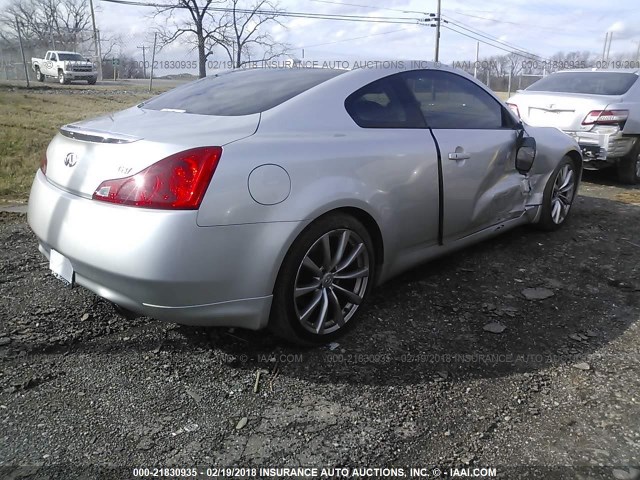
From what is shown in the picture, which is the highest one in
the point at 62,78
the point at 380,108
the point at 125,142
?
the point at 62,78

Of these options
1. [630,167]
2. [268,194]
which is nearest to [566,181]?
[630,167]

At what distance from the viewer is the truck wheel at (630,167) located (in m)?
6.84

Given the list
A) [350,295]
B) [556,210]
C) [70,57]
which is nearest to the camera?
[350,295]

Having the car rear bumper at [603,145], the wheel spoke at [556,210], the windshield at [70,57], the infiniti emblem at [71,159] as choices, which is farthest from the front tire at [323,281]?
the windshield at [70,57]

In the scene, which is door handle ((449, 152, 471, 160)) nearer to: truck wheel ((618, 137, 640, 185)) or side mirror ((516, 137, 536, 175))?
side mirror ((516, 137, 536, 175))

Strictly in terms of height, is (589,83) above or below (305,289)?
above

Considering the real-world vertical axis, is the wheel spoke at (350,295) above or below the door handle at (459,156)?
below

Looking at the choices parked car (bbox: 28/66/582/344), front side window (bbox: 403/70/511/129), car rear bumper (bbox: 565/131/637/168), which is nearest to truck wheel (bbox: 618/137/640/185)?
car rear bumper (bbox: 565/131/637/168)

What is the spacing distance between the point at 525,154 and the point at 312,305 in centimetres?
232

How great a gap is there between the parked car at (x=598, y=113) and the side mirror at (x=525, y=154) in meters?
2.93

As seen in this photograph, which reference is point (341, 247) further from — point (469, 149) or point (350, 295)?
point (469, 149)

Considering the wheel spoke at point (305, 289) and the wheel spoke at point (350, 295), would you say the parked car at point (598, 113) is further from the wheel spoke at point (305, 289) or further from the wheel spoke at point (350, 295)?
the wheel spoke at point (305, 289)

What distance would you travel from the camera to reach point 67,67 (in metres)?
29.1

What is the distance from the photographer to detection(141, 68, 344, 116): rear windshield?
9.21ft
